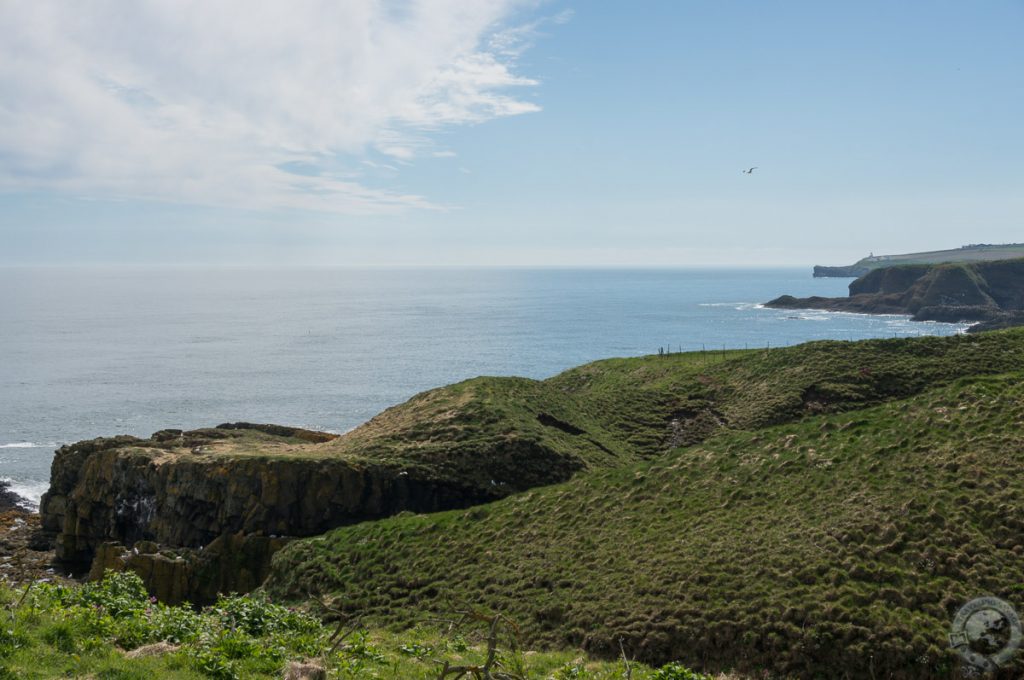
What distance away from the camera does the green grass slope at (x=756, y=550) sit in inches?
831

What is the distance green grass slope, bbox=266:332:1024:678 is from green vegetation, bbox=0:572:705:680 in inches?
244

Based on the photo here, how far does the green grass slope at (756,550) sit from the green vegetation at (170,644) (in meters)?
6.20

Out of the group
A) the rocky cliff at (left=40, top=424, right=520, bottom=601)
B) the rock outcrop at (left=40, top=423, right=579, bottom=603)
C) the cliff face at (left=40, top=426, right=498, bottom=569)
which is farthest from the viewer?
the cliff face at (left=40, top=426, right=498, bottom=569)

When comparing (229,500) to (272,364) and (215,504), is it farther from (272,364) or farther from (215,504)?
(272,364)

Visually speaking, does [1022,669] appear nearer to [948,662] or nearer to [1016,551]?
[948,662]

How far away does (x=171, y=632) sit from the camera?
1428cm

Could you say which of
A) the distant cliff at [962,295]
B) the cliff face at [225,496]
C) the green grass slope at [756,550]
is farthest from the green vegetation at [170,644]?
the distant cliff at [962,295]

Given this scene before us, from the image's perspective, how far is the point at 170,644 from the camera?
13734 mm

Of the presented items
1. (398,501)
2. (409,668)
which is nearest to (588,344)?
(398,501)

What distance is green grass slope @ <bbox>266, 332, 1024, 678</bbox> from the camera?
2111 centimetres

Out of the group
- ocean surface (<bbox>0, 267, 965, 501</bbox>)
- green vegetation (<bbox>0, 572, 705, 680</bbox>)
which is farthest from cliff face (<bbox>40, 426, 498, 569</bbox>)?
ocean surface (<bbox>0, 267, 965, 501</bbox>)

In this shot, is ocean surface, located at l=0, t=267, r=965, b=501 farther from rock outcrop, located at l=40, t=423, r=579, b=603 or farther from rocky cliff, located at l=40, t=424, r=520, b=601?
rock outcrop, located at l=40, t=423, r=579, b=603

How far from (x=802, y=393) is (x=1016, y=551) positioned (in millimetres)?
24908

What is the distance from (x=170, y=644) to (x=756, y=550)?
18.6 metres
